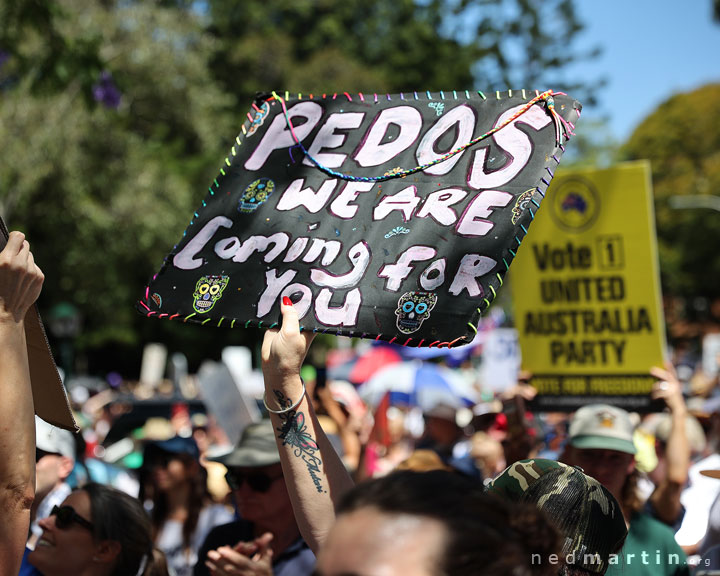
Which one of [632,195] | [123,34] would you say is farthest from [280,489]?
[123,34]

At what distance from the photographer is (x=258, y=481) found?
3717 millimetres

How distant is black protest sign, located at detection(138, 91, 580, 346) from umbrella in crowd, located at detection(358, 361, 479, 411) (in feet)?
18.2

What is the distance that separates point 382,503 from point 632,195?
415cm

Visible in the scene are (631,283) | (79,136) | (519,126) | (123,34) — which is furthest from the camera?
(123,34)

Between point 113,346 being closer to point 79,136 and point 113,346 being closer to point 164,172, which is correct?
point 164,172

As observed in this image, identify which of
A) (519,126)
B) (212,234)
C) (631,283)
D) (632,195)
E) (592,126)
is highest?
(592,126)

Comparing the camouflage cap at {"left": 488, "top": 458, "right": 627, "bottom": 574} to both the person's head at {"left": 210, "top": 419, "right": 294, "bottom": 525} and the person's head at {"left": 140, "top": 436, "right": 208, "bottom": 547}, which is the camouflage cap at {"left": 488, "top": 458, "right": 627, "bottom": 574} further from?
the person's head at {"left": 140, "top": 436, "right": 208, "bottom": 547}

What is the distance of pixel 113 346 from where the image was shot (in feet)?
111

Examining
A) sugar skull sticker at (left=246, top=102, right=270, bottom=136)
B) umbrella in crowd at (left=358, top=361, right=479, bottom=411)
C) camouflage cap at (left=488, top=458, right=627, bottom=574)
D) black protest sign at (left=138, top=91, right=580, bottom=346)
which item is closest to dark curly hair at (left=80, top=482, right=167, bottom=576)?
black protest sign at (left=138, top=91, right=580, bottom=346)

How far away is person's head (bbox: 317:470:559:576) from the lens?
4.59ft

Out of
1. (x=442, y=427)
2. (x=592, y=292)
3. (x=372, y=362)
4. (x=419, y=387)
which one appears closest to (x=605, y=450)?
(x=592, y=292)

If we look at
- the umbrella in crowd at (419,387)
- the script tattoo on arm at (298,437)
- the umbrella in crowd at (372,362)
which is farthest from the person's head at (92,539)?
the umbrella in crowd at (372,362)

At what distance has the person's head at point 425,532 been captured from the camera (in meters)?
1.40

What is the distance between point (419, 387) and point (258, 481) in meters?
6.35
